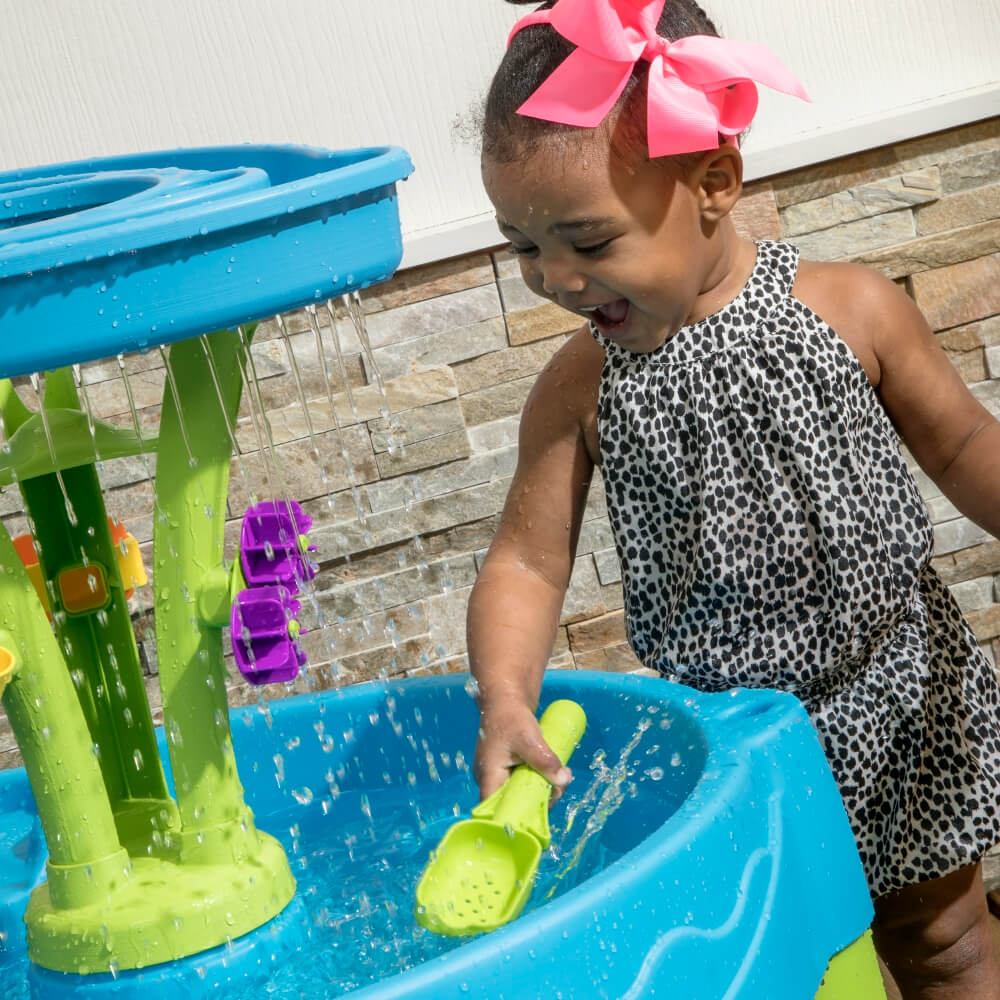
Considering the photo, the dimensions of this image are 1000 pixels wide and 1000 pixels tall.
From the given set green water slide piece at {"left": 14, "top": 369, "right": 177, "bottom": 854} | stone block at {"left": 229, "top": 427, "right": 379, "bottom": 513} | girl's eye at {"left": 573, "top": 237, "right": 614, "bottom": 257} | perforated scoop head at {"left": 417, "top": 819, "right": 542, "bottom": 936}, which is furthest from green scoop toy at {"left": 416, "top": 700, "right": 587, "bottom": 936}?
stone block at {"left": 229, "top": 427, "right": 379, "bottom": 513}

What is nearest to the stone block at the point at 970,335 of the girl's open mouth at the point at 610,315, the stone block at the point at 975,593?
the stone block at the point at 975,593

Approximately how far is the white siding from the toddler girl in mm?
630

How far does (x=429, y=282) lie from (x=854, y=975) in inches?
43.6

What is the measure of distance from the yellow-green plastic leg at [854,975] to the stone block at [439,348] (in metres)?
1.03

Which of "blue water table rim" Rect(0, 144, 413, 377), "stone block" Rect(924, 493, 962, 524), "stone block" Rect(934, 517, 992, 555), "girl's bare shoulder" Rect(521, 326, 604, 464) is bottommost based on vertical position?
"stone block" Rect(934, 517, 992, 555)

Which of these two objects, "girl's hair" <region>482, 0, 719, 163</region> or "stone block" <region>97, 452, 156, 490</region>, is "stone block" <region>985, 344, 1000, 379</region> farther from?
"stone block" <region>97, 452, 156, 490</region>

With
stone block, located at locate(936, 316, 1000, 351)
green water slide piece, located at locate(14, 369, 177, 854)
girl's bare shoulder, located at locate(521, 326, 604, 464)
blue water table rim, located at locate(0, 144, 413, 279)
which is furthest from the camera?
stone block, located at locate(936, 316, 1000, 351)

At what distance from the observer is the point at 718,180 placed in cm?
110

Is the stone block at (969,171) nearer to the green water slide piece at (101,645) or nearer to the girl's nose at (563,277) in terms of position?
the girl's nose at (563,277)

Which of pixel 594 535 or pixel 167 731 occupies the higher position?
pixel 167 731

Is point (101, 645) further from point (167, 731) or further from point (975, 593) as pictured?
point (975, 593)

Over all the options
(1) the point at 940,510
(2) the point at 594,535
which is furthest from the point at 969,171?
(2) the point at 594,535

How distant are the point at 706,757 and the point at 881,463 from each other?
0.35m

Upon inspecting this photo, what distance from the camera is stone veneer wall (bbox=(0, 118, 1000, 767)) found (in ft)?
5.92
